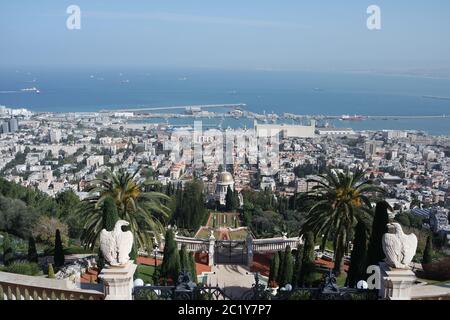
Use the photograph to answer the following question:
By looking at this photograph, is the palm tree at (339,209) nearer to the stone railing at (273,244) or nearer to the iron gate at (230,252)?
the iron gate at (230,252)

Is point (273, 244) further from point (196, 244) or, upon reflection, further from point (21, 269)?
point (21, 269)

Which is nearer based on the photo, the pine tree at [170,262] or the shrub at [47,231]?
the pine tree at [170,262]

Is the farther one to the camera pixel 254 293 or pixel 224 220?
pixel 224 220

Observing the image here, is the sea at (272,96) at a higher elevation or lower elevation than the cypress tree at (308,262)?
higher

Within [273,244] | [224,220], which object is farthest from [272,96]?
[273,244]

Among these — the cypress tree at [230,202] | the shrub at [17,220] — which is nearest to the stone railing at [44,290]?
the shrub at [17,220]

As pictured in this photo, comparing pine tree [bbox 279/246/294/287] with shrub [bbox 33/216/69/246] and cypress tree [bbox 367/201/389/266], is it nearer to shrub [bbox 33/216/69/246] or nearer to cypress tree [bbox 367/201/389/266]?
cypress tree [bbox 367/201/389/266]

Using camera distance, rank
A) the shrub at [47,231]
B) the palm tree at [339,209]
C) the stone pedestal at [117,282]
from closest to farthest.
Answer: the stone pedestal at [117,282], the palm tree at [339,209], the shrub at [47,231]

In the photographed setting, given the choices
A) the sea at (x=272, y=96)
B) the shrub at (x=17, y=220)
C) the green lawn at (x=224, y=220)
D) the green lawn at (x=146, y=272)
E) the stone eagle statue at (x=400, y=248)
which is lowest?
the green lawn at (x=224, y=220)
